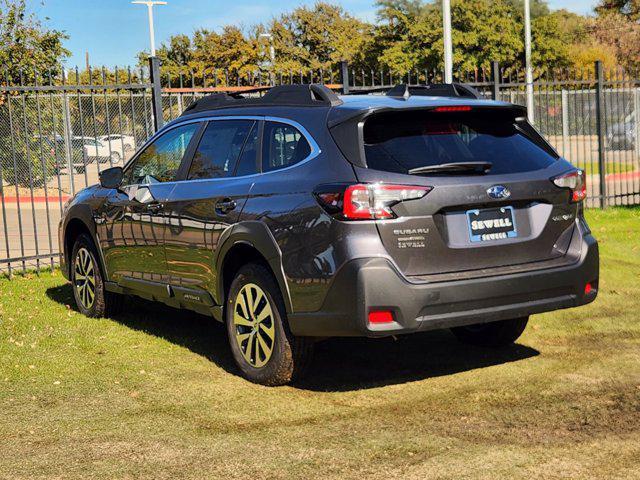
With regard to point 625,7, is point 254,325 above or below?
below

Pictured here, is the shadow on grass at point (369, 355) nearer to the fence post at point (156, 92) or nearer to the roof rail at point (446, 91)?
the roof rail at point (446, 91)

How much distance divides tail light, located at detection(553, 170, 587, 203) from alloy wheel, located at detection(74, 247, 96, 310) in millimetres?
4298

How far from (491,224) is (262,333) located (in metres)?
1.60

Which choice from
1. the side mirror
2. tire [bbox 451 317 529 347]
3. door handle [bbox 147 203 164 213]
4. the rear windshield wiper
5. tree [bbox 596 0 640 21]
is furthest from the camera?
tree [bbox 596 0 640 21]

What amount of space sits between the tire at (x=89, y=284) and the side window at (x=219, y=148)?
197cm

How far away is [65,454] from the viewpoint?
4887mm

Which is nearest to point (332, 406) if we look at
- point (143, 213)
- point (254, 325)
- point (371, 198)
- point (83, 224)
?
point (254, 325)

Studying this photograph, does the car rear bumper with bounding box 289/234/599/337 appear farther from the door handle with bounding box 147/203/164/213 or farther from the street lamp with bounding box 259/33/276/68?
the street lamp with bounding box 259/33/276/68

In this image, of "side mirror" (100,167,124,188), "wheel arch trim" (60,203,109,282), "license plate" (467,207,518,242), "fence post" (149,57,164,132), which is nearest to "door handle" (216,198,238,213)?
"license plate" (467,207,518,242)

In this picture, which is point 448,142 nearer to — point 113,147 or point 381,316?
point 381,316

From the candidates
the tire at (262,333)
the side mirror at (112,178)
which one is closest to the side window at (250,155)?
the tire at (262,333)

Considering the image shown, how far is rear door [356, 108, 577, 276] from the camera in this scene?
5344 millimetres

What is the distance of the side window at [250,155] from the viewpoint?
6.23 m

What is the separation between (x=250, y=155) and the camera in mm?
6289
